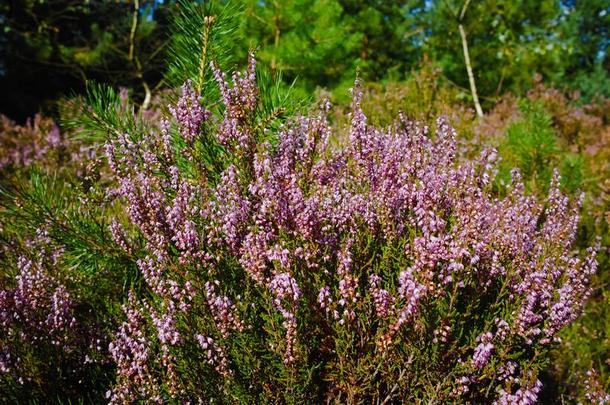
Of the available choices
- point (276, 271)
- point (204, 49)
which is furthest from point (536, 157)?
point (276, 271)

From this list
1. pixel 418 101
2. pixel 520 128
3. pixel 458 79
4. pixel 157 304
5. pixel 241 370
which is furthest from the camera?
pixel 458 79

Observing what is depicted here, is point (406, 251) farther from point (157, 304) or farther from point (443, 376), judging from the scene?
point (157, 304)

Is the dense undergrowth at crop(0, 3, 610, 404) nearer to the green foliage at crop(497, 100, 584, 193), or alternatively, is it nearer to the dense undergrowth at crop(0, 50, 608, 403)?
the dense undergrowth at crop(0, 50, 608, 403)

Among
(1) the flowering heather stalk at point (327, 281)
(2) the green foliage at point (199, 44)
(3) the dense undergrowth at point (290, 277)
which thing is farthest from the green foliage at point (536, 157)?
(2) the green foliage at point (199, 44)

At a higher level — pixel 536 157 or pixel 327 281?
pixel 536 157

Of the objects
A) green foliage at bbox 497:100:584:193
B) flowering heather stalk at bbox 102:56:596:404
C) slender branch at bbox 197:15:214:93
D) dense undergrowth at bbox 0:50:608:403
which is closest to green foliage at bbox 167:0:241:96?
slender branch at bbox 197:15:214:93

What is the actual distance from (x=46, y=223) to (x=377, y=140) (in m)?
1.60

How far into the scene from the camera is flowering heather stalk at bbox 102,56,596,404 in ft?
5.66

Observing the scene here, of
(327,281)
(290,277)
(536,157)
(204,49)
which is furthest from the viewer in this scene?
(536,157)

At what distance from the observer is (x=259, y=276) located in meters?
1.73

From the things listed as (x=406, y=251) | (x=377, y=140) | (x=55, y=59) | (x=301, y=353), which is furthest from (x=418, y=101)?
(x=55, y=59)

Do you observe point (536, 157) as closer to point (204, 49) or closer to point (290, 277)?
point (204, 49)

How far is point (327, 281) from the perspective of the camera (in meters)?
1.94

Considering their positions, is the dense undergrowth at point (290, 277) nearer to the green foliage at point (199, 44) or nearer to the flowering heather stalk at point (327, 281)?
the flowering heather stalk at point (327, 281)
